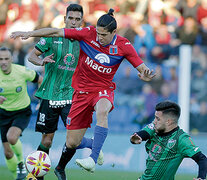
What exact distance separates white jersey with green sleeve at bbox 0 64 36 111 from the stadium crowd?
230cm

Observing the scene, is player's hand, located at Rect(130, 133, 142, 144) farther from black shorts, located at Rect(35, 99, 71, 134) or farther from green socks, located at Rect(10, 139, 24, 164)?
green socks, located at Rect(10, 139, 24, 164)

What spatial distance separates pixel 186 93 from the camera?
443 inches

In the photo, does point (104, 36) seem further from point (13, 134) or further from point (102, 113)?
point (13, 134)

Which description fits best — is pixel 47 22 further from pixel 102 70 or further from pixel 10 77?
pixel 102 70

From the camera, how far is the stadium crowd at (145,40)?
11.3 metres

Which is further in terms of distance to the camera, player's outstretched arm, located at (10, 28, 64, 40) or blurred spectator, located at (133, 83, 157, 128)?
blurred spectator, located at (133, 83, 157, 128)

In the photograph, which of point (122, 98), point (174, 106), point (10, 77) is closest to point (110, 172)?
point (122, 98)

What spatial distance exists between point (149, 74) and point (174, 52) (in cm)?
549

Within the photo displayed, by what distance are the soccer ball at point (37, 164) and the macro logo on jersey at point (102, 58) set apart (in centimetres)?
154

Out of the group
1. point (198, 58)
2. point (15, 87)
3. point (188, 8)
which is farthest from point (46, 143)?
point (188, 8)

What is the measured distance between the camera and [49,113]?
302 inches

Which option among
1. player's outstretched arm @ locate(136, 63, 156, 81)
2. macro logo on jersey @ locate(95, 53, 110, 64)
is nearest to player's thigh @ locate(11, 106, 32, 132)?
macro logo on jersey @ locate(95, 53, 110, 64)

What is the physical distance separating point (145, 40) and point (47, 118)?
5.36 m

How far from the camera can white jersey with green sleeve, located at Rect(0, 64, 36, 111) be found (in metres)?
8.79
